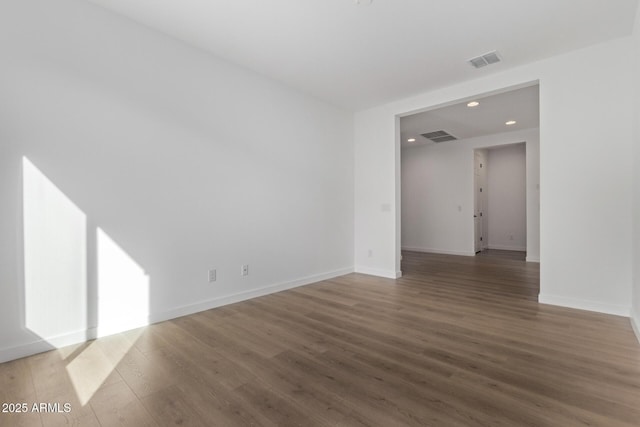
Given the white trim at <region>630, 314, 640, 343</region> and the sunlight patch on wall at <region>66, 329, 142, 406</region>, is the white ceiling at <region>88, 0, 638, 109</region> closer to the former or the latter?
the white trim at <region>630, 314, 640, 343</region>

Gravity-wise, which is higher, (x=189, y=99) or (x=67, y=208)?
(x=189, y=99)

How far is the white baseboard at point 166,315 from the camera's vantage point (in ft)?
7.38

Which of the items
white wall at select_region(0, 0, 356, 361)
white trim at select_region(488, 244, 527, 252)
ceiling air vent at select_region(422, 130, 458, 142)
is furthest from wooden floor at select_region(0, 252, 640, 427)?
white trim at select_region(488, 244, 527, 252)

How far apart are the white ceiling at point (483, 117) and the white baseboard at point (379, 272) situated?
282cm

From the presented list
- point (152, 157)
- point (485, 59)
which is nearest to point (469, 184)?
point (485, 59)

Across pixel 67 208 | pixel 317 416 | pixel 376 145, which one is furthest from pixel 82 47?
pixel 376 145

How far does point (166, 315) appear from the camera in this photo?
3025mm

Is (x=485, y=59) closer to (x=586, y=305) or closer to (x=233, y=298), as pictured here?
(x=586, y=305)

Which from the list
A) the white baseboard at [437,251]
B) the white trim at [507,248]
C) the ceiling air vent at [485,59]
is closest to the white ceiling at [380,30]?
the ceiling air vent at [485,59]

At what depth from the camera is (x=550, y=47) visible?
3260 millimetres

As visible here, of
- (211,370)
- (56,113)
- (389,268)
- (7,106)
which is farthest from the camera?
(389,268)

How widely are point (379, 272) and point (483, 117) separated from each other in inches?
138

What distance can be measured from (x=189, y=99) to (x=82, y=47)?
0.92m

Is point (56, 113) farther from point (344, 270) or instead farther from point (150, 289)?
point (344, 270)
